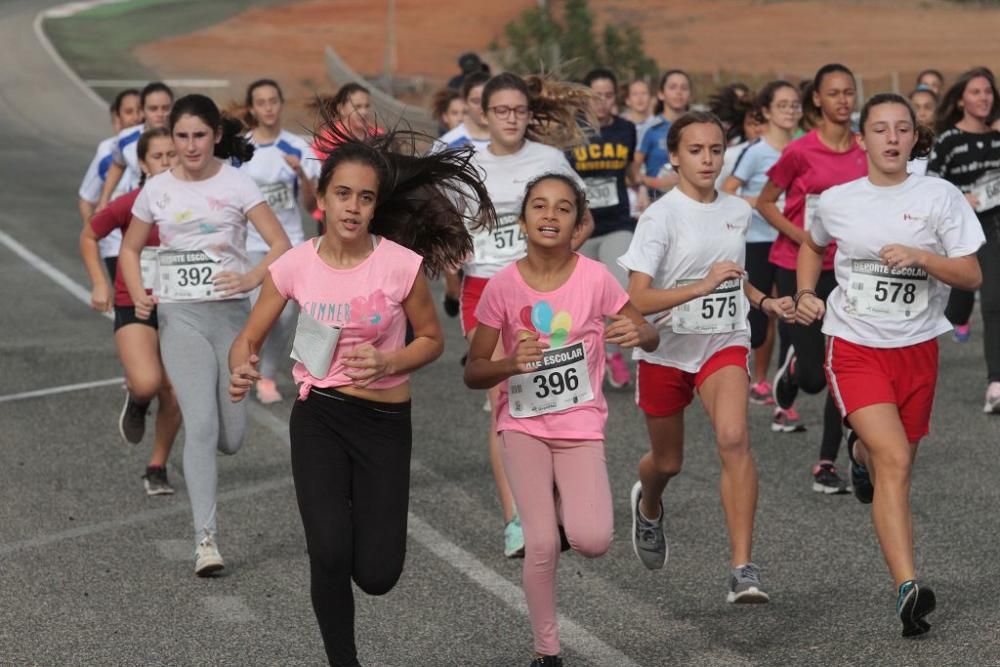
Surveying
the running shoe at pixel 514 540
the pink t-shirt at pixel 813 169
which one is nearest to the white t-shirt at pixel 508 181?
the pink t-shirt at pixel 813 169

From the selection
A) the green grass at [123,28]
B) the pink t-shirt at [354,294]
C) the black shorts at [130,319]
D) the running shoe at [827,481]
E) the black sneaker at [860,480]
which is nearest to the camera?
the pink t-shirt at [354,294]

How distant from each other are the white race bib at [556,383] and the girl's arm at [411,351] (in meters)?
0.40

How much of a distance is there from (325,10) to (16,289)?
53.7m

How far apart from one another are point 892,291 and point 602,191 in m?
4.61

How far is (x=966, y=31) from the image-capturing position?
179 ft

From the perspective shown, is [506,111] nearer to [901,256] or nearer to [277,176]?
[901,256]

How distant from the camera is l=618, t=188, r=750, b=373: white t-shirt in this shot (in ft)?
23.9

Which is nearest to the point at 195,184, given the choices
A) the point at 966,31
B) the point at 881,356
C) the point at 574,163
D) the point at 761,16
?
the point at 881,356

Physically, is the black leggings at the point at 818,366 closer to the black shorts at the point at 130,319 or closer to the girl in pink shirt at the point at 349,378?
the black shorts at the point at 130,319

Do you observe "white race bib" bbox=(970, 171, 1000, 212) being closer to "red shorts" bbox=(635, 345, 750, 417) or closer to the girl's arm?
"red shorts" bbox=(635, 345, 750, 417)

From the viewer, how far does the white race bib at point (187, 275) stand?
8133 mm

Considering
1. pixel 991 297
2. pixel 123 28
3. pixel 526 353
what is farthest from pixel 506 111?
pixel 123 28

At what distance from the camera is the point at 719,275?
22.2ft

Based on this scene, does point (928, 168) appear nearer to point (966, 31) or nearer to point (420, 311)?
point (420, 311)
